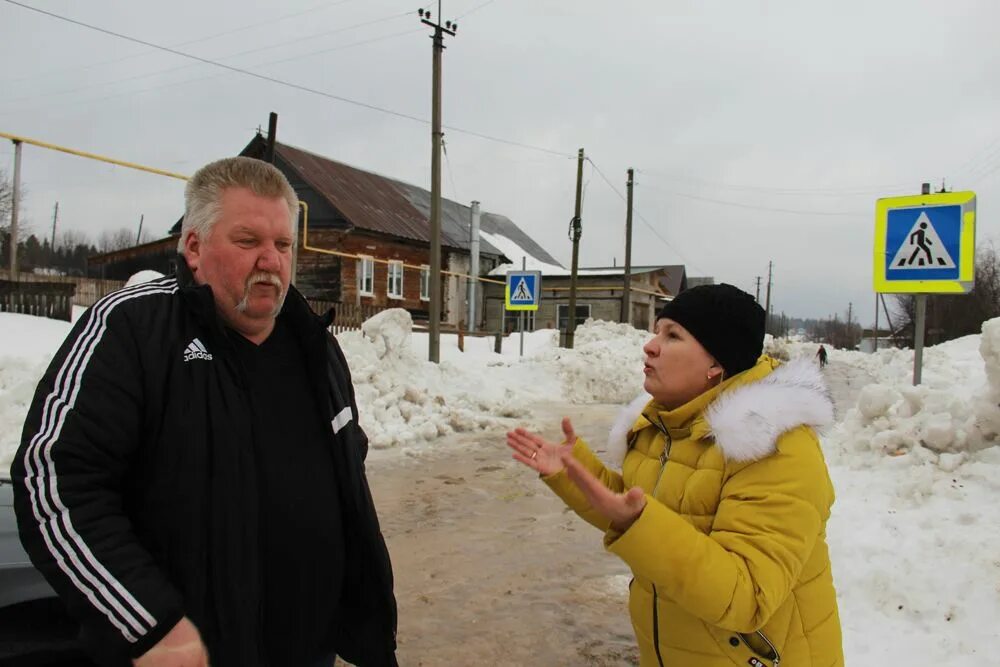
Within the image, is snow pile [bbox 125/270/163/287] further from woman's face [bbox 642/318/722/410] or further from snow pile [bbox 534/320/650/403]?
snow pile [bbox 534/320/650/403]

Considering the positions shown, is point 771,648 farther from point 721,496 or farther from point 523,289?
point 523,289

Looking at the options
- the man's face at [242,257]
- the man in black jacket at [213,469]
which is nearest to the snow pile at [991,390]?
the man in black jacket at [213,469]

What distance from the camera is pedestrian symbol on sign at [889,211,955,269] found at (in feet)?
18.5

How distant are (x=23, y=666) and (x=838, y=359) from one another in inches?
1190

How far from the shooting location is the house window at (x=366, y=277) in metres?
27.0

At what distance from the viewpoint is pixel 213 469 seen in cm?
167

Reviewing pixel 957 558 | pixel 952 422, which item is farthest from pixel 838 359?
pixel 957 558

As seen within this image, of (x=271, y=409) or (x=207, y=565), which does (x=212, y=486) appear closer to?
(x=207, y=565)

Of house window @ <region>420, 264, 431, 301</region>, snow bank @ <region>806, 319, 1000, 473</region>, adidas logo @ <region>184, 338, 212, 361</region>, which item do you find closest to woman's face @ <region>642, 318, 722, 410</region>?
adidas logo @ <region>184, 338, 212, 361</region>

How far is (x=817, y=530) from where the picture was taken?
65.4 inches

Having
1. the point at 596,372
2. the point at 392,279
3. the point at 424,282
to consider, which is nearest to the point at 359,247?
the point at 392,279

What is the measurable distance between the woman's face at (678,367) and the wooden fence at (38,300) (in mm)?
12635

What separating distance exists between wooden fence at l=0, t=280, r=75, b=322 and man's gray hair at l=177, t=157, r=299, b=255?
1189cm

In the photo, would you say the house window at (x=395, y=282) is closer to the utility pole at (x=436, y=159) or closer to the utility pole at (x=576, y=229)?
the utility pole at (x=576, y=229)
